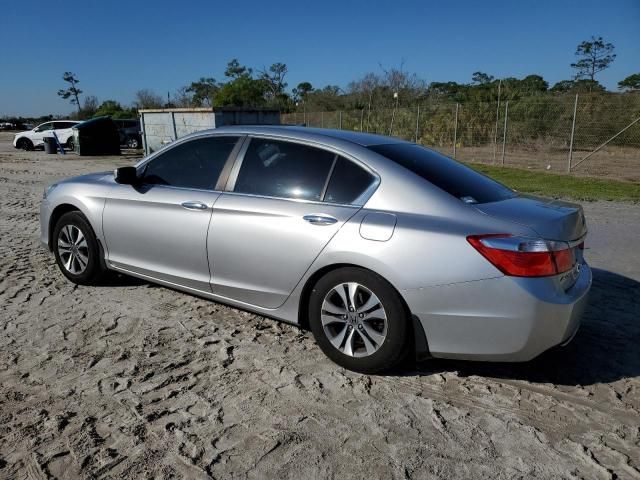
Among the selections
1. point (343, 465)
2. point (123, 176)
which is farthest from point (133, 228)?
point (343, 465)

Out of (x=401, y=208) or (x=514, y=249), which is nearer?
(x=514, y=249)

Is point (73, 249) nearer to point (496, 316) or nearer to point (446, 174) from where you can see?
point (446, 174)

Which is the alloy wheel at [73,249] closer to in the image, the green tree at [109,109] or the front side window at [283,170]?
the front side window at [283,170]

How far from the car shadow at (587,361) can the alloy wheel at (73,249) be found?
10.5ft

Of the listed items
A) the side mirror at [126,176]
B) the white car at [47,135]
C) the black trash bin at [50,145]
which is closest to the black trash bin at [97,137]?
the black trash bin at [50,145]

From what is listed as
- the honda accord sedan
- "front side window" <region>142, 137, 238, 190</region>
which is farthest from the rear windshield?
"front side window" <region>142, 137, 238, 190</region>

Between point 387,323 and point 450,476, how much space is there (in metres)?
0.99

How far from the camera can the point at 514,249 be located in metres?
2.97

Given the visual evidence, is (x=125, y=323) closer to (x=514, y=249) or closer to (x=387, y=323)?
(x=387, y=323)

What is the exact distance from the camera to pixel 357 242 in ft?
10.9

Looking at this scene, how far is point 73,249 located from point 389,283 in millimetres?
3257

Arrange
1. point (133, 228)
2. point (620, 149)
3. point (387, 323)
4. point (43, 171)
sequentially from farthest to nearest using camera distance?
point (620, 149), point (43, 171), point (133, 228), point (387, 323)

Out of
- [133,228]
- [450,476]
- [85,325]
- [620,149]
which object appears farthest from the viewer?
[620,149]

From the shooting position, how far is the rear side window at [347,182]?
3512 mm
